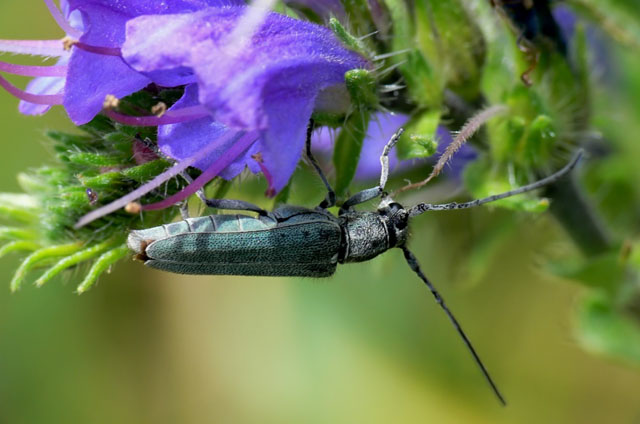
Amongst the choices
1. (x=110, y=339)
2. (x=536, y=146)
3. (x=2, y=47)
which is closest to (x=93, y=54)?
(x=2, y=47)

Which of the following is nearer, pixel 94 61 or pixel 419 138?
pixel 94 61

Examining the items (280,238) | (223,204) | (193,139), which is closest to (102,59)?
(193,139)

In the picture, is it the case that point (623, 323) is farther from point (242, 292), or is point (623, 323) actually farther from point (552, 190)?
A: point (242, 292)

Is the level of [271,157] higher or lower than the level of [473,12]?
higher

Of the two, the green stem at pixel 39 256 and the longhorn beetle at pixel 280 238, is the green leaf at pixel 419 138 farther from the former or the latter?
the green stem at pixel 39 256


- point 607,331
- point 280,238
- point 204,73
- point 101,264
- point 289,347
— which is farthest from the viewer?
point 289,347

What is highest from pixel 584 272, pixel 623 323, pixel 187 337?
pixel 584 272

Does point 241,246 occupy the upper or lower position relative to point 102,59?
lower

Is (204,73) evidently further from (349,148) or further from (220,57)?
(349,148)
